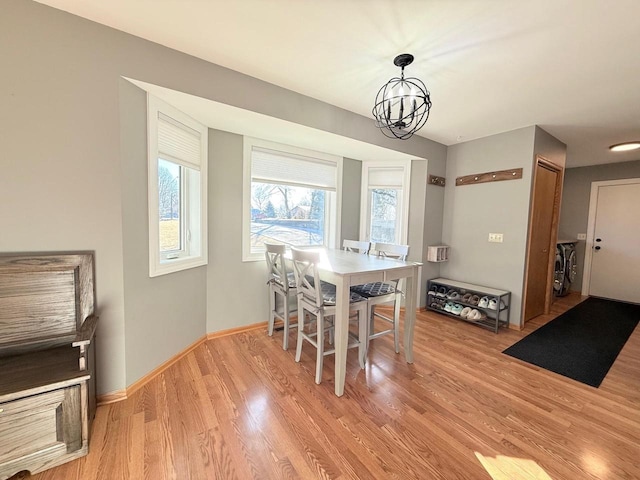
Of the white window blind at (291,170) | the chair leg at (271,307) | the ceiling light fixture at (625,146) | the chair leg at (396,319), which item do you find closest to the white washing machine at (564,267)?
the ceiling light fixture at (625,146)

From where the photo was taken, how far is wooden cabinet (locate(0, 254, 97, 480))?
3.91 ft

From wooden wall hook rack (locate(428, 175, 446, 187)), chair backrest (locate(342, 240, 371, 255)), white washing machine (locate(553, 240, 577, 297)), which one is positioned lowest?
white washing machine (locate(553, 240, 577, 297))

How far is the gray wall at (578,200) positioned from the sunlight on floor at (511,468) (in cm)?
518

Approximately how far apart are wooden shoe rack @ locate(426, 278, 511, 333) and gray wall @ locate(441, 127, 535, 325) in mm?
94

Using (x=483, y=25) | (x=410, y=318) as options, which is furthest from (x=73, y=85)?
(x=410, y=318)

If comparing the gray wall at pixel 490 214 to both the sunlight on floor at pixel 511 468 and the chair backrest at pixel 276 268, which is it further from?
the chair backrest at pixel 276 268

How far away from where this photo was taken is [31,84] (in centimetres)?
143

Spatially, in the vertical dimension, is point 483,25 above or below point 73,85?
above

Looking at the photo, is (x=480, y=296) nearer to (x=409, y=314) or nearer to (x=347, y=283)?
(x=409, y=314)

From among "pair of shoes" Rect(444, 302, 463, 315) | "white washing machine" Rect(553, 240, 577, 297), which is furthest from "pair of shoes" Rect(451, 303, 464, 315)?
"white washing machine" Rect(553, 240, 577, 297)

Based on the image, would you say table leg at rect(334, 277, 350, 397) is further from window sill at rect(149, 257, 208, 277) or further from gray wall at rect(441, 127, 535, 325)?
gray wall at rect(441, 127, 535, 325)

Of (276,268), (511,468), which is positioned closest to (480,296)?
(511,468)

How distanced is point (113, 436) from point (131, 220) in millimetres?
1323

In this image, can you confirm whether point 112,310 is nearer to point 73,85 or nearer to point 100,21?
point 73,85
